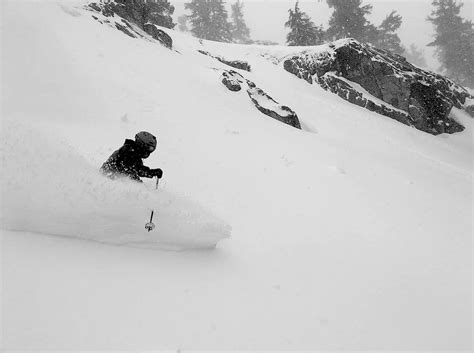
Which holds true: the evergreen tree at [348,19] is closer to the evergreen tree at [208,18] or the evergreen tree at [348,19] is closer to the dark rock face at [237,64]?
the evergreen tree at [208,18]

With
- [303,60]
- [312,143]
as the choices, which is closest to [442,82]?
[303,60]

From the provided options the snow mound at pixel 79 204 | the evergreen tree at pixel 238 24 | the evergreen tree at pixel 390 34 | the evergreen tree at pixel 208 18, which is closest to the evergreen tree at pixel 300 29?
the evergreen tree at pixel 390 34

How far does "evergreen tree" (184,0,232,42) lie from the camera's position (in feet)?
165

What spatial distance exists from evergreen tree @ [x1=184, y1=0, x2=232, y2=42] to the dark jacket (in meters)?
50.2

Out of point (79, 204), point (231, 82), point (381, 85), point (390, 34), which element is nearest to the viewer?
point (79, 204)

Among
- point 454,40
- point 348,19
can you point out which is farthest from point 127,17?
point 454,40

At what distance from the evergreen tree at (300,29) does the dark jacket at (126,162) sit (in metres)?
37.5

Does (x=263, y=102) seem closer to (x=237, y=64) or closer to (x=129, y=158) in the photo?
(x=237, y=64)

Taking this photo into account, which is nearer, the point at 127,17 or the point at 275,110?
the point at 275,110

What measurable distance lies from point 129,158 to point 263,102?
14173 millimetres

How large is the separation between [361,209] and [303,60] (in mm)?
21527

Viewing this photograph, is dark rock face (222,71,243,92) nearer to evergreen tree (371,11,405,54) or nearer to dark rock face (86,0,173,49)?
dark rock face (86,0,173,49)

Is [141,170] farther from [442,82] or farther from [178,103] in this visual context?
[442,82]

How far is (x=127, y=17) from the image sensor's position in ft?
80.7
